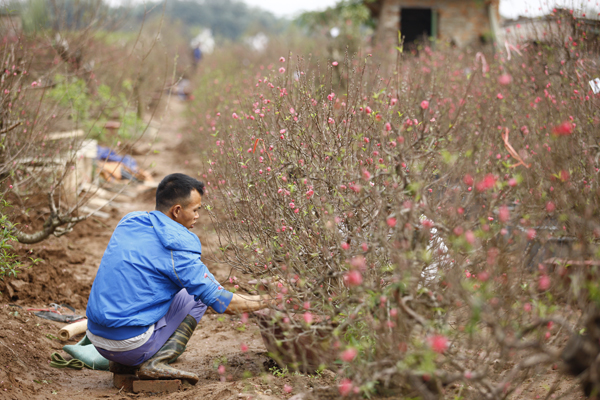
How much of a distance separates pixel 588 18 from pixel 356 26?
805 cm

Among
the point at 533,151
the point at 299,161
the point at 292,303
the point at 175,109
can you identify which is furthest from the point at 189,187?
the point at 175,109

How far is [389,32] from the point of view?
526 inches

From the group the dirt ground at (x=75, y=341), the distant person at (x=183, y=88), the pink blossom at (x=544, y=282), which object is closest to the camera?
the pink blossom at (x=544, y=282)

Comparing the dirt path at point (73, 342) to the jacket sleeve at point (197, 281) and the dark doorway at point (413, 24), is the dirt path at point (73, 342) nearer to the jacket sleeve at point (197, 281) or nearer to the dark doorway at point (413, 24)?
the jacket sleeve at point (197, 281)

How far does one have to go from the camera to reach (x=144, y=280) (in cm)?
295

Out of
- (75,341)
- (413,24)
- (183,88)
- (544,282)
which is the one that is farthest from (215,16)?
(544,282)

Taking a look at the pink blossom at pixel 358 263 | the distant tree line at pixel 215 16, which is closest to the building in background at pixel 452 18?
the pink blossom at pixel 358 263

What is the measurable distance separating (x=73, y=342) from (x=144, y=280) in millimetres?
1381

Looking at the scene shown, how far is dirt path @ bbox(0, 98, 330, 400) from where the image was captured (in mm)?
2852

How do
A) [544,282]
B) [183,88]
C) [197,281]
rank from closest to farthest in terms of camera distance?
[544,282], [197,281], [183,88]

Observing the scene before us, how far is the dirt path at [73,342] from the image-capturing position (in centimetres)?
285

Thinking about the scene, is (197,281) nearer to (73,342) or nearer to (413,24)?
(73,342)

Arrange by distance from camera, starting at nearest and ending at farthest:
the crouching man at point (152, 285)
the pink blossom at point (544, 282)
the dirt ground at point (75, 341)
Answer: the pink blossom at point (544, 282) < the dirt ground at point (75, 341) < the crouching man at point (152, 285)

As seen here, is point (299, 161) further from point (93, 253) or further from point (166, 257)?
point (93, 253)
